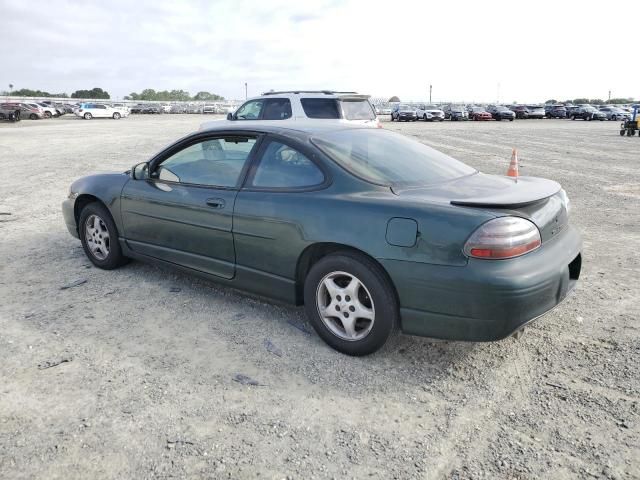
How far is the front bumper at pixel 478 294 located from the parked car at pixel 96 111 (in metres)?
53.2

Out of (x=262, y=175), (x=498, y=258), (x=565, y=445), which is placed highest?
(x=262, y=175)

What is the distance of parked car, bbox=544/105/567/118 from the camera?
5633 centimetres

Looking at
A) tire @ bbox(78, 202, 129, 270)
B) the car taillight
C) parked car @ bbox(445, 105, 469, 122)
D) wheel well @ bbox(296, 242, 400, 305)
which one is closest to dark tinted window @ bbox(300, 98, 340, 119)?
tire @ bbox(78, 202, 129, 270)

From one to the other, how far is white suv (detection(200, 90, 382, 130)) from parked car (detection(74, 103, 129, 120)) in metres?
43.8

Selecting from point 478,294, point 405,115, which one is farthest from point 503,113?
point 478,294

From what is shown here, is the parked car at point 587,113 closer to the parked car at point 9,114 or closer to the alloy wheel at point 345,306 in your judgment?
the parked car at point 9,114

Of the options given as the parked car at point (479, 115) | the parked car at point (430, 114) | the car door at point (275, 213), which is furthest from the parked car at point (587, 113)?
the car door at point (275, 213)

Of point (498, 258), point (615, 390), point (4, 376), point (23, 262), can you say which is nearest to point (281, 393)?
point (498, 258)

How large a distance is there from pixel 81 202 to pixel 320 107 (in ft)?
22.0

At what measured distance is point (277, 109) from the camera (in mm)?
11492

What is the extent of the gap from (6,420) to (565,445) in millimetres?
2848

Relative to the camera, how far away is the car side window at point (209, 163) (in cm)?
404

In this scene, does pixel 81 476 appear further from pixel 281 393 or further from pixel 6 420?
pixel 281 393

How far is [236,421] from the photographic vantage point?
108 inches
